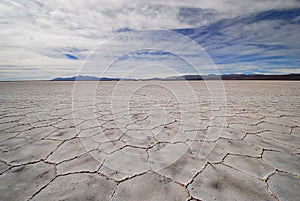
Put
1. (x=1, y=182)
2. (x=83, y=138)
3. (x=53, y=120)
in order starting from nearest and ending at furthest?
1. (x=1, y=182)
2. (x=83, y=138)
3. (x=53, y=120)

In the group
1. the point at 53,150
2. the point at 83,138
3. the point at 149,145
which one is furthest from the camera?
the point at 83,138

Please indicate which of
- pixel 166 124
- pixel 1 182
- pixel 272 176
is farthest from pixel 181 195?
pixel 166 124

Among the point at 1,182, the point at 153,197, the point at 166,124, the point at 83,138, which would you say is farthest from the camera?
the point at 166,124

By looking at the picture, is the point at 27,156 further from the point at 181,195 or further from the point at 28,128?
the point at 181,195

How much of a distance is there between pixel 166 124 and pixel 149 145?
791 millimetres

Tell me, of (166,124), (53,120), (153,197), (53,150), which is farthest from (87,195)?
(53,120)

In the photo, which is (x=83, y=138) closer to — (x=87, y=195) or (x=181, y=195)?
(x=87, y=195)

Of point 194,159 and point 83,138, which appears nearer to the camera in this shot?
point 194,159

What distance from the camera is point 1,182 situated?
1044 millimetres

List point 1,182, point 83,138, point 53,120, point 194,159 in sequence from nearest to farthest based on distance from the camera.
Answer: point 1,182 → point 194,159 → point 83,138 → point 53,120

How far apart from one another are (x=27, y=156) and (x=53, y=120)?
1.28 metres

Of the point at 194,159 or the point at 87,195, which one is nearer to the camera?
the point at 87,195

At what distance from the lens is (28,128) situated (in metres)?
2.15

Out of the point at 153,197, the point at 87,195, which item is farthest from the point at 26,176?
the point at 153,197
